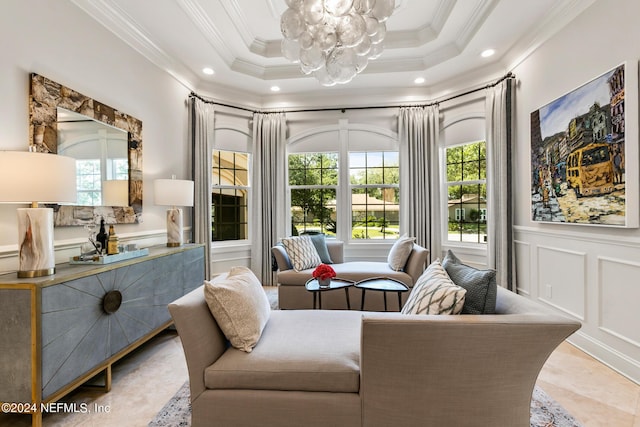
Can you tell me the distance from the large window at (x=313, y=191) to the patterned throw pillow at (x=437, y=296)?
128 inches

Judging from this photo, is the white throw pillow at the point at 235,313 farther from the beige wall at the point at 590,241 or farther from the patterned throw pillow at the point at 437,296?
the beige wall at the point at 590,241

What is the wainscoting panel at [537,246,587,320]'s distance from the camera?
2617 millimetres

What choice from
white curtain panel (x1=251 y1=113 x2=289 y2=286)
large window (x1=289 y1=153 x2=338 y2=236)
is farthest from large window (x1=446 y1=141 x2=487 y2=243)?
white curtain panel (x1=251 y1=113 x2=289 y2=286)

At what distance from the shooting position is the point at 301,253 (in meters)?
3.86

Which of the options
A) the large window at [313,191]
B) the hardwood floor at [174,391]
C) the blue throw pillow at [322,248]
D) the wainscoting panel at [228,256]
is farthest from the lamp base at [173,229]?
the large window at [313,191]

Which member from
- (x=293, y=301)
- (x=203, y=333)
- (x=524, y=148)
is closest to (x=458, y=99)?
(x=524, y=148)

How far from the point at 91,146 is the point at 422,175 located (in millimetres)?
3859

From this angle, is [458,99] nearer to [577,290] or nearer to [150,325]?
[577,290]

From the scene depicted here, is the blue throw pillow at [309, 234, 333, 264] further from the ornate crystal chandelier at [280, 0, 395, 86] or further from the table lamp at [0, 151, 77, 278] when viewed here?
the table lamp at [0, 151, 77, 278]

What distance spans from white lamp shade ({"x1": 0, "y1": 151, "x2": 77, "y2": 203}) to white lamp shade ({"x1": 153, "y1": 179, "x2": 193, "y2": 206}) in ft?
4.55

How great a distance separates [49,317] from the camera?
1.60 metres

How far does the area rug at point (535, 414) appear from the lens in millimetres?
1695

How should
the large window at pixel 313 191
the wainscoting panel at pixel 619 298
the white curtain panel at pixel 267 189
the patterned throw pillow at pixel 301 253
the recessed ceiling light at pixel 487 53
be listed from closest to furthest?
the wainscoting panel at pixel 619 298, the recessed ceiling light at pixel 487 53, the patterned throw pillow at pixel 301 253, the white curtain panel at pixel 267 189, the large window at pixel 313 191

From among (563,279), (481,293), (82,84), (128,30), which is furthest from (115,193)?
(563,279)
